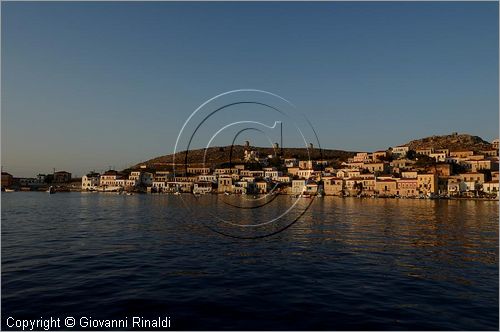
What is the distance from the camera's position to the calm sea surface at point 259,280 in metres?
13.4

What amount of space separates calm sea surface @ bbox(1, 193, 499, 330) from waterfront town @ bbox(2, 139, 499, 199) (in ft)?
237

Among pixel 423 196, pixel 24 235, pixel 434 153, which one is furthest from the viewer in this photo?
pixel 434 153

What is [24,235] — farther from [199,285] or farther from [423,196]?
[423,196]

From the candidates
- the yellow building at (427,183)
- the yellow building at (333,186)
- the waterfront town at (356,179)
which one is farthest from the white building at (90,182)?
the yellow building at (427,183)

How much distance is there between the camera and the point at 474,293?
53.6ft

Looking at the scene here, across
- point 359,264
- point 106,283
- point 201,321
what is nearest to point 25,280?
point 106,283

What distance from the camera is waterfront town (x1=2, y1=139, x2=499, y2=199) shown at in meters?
120

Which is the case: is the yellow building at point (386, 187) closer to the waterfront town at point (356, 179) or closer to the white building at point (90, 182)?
the waterfront town at point (356, 179)

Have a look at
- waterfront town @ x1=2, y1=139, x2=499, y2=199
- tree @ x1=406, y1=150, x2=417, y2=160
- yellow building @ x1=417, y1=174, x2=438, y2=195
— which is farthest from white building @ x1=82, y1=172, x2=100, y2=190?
tree @ x1=406, y1=150, x2=417, y2=160

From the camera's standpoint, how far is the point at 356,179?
13412cm

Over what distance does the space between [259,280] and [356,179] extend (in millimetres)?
121807

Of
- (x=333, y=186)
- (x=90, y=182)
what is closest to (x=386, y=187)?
(x=333, y=186)

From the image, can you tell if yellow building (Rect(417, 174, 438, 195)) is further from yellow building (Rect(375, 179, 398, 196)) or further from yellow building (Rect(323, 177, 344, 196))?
yellow building (Rect(323, 177, 344, 196))

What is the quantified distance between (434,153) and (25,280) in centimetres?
17006
